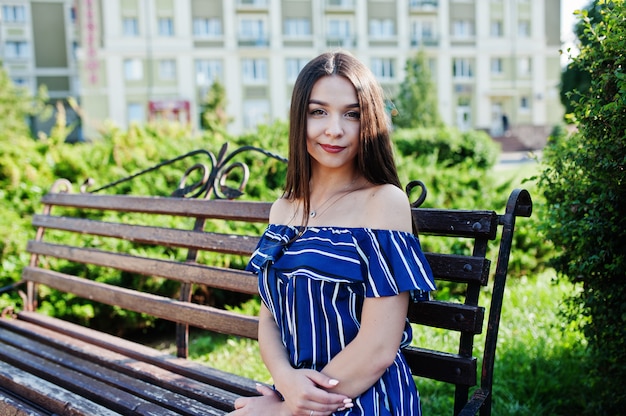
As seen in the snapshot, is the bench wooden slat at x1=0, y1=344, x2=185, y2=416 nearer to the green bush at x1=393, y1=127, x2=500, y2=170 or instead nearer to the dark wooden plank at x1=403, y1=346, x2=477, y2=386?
the dark wooden plank at x1=403, y1=346, x2=477, y2=386

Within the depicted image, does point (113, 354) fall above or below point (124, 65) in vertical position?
below

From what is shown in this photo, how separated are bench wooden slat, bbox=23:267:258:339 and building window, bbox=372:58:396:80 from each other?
35.8 metres

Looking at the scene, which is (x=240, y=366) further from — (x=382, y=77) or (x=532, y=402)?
(x=382, y=77)

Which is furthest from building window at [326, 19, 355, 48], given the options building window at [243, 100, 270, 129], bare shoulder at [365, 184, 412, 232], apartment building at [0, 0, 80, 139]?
bare shoulder at [365, 184, 412, 232]

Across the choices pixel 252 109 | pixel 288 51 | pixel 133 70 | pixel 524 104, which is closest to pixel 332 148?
pixel 252 109

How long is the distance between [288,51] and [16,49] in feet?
66.6

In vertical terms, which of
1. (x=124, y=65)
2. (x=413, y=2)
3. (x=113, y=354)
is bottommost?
(x=113, y=354)

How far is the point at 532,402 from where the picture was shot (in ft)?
9.20

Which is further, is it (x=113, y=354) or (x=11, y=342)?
(x=11, y=342)

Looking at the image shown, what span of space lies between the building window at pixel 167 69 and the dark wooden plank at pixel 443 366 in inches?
1395

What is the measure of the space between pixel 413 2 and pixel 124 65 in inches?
721

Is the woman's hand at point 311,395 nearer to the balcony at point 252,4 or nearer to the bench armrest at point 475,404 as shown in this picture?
the bench armrest at point 475,404

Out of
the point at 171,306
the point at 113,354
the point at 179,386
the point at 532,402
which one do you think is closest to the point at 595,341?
the point at 532,402

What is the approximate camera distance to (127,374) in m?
2.64
